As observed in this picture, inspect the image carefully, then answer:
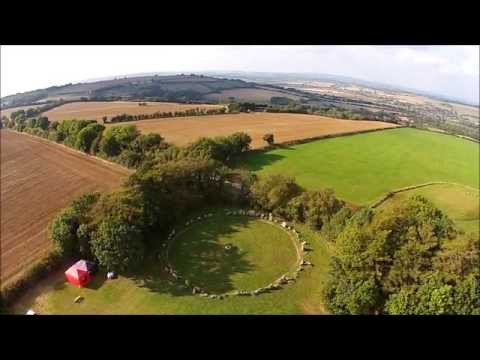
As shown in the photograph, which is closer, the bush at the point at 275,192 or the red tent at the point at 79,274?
the red tent at the point at 79,274

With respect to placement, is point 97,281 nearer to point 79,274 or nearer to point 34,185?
point 79,274

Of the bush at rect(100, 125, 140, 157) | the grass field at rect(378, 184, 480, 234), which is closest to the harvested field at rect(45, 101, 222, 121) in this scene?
the bush at rect(100, 125, 140, 157)

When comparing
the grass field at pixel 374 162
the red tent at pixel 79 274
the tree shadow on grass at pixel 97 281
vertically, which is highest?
the grass field at pixel 374 162

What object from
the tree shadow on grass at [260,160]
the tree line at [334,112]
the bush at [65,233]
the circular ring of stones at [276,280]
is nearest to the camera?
the circular ring of stones at [276,280]

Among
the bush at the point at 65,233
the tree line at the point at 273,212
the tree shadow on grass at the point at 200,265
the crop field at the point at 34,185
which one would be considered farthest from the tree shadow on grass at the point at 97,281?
the crop field at the point at 34,185

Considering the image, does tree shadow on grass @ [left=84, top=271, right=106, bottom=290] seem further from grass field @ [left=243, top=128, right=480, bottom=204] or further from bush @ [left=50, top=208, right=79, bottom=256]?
grass field @ [left=243, top=128, right=480, bottom=204]

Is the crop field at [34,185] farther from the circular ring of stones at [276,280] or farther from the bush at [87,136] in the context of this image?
the circular ring of stones at [276,280]
